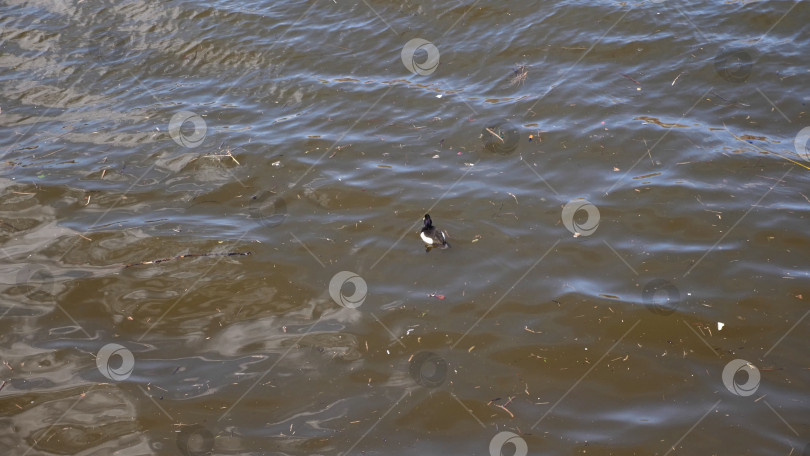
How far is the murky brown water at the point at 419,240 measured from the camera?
19.8 ft

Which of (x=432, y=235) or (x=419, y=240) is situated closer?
(x=432, y=235)

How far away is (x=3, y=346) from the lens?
23.0 ft

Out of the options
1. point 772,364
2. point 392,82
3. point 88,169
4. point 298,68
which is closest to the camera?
point 772,364

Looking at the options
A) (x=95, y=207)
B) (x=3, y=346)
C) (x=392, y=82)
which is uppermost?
(x=392, y=82)

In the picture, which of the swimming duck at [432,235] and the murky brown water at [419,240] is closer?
the murky brown water at [419,240]

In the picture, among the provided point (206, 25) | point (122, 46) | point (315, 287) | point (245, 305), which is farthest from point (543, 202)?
point (122, 46)

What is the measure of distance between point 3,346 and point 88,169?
3187 millimetres

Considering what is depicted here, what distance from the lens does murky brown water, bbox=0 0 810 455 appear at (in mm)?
6047

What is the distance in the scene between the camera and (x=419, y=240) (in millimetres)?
7762

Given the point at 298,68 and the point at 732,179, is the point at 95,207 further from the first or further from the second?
the point at 732,179

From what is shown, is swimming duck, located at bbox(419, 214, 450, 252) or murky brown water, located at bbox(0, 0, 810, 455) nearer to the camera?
murky brown water, located at bbox(0, 0, 810, 455)

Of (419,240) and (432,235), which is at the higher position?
(432,235)

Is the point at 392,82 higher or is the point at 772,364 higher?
the point at 392,82

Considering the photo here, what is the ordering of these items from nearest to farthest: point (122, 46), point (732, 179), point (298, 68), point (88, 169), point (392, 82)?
1. point (732, 179)
2. point (88, 169)
3. point (392, 82)
4. point (298, 68)
5. point (122, 46)
